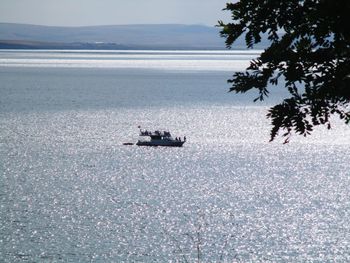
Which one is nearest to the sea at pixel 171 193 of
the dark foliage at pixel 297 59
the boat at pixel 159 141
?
the boat at pixel 159 141

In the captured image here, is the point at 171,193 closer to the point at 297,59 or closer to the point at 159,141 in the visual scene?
the point at 159,141

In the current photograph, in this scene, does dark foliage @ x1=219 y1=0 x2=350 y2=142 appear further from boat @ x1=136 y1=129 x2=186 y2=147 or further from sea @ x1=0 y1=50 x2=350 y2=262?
boat @ x1=136 y1=129 x2=186 y2=147

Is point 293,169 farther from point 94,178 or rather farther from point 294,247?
point 294,247

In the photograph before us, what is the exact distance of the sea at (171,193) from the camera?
124 feet

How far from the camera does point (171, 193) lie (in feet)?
177

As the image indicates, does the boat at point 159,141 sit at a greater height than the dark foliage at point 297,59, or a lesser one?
lesser

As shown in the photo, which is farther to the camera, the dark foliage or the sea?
the sea

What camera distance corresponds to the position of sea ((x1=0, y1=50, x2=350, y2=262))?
37875 millimetres

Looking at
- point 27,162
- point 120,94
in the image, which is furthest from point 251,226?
point 120,94

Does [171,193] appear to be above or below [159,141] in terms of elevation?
above

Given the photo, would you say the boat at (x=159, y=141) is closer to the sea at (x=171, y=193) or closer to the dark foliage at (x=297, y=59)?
the sea at (x=171, y=193)

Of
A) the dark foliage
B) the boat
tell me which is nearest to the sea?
the boat

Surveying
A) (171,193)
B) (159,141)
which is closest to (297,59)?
(171,193)

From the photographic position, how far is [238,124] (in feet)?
359
